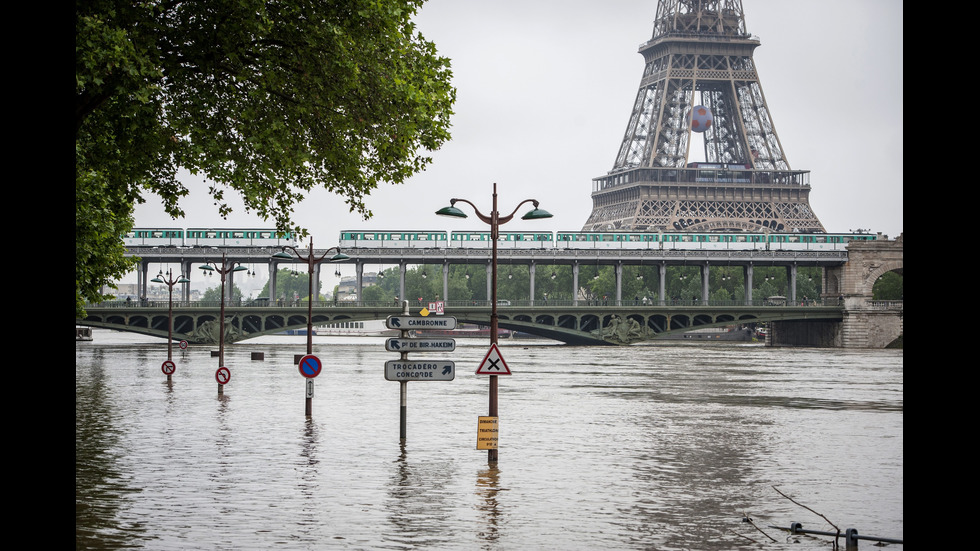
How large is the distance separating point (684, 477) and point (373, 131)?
9059mm

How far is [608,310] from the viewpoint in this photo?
108000 mm

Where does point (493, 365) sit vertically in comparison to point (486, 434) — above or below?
above

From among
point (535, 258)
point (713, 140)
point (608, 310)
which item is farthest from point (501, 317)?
point (713, 140)

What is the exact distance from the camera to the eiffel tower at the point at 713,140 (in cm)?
14762

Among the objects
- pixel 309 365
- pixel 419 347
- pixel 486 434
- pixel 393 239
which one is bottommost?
pixel 486 434

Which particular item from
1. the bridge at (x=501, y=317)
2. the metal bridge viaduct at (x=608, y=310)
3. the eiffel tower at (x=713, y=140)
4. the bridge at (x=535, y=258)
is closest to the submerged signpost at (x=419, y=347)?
the metal bridge viaduct at (x=608, y=310)

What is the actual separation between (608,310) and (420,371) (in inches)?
3403

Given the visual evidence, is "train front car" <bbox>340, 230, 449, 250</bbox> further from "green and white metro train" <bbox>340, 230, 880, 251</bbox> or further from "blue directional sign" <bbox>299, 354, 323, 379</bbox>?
"blue directional sign" <bbox>299, 354, 323, 379</bbox>

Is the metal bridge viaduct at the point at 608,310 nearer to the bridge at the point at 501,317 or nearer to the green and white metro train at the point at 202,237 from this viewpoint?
the bridge at the point at 501,317

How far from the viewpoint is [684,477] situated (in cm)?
2122

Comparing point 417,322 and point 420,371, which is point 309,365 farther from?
point 417,322

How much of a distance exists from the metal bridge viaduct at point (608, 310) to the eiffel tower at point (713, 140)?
824 inches

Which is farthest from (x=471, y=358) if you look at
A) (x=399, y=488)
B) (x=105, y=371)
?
(x=399, y=488)
